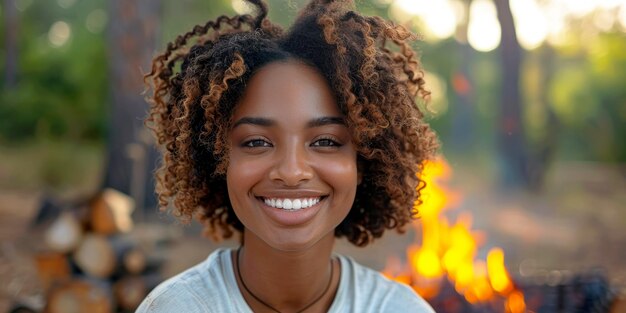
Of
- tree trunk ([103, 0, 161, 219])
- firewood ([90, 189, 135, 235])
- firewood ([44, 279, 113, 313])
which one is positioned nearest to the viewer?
firewood ([44, 279, 113, 313])

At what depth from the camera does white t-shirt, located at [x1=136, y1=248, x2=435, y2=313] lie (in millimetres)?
1914

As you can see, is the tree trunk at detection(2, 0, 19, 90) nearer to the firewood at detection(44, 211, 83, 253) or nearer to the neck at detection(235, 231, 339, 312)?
the firewood at detection(44, 211, 83, 253)

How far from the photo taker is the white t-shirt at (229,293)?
6.28ft

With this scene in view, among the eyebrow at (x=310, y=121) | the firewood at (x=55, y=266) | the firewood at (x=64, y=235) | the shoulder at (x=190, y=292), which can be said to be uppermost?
the eyebrow at (x=310, y=121)

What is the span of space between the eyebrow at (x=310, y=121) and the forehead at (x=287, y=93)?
0.5 inches

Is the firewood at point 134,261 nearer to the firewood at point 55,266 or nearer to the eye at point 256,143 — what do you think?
the firewood at point 55,266

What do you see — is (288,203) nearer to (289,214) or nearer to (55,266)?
(289,214)

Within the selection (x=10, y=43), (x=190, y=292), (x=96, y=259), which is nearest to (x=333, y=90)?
(x=190, y=292)

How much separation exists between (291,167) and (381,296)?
468mm

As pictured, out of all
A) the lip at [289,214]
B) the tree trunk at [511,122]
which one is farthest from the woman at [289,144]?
the tree trunk at [511,122]

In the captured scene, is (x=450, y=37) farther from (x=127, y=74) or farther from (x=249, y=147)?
(x=249, y=147)

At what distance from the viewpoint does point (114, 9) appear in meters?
7.59

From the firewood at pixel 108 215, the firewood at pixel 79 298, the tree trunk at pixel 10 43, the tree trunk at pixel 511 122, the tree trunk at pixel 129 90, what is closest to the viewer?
the firewood at pixel 79 298

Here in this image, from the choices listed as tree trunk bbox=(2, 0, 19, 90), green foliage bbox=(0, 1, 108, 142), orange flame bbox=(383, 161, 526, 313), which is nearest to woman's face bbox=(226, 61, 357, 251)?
orange flame bbox=(383, 161, 526, 313)
